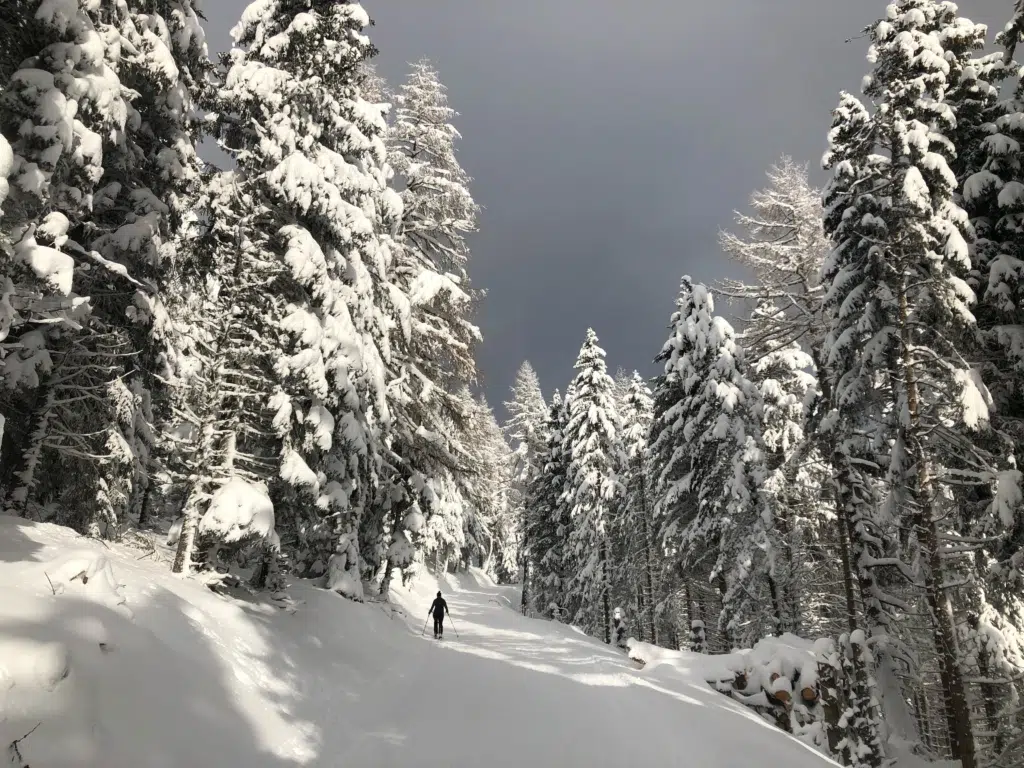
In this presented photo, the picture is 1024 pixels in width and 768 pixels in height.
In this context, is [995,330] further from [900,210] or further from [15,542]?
[15,542]

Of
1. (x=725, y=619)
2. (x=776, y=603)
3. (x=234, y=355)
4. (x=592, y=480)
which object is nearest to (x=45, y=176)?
(x=234, y=355)

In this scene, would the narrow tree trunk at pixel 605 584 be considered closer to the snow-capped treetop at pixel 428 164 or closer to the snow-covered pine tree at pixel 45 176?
the snow-capped treetop at pixel 428 164

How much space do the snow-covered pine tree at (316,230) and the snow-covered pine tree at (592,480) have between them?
16216mm

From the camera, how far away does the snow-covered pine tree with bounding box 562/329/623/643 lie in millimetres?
28547

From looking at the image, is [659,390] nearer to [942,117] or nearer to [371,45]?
[942,117]

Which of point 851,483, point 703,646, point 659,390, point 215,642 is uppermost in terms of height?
point 659,390

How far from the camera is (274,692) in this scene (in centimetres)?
862

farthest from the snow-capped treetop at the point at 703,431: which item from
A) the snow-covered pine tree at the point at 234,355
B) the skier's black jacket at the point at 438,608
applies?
the snow-covered pine tree at the point at 234,355

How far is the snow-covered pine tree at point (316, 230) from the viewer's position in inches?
465

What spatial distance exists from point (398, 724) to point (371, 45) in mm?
14835

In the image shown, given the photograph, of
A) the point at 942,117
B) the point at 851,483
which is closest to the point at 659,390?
the point at 851,483

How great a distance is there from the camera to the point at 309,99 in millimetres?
12906

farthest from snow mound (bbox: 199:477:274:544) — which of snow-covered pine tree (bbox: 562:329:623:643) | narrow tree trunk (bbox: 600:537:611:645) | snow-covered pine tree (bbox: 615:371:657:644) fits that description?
narrow tree trunk (bbox: 600:537:611:645)

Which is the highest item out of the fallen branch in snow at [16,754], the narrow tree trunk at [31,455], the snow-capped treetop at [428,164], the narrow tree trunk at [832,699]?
the snow-capped treetop at [428,164]
